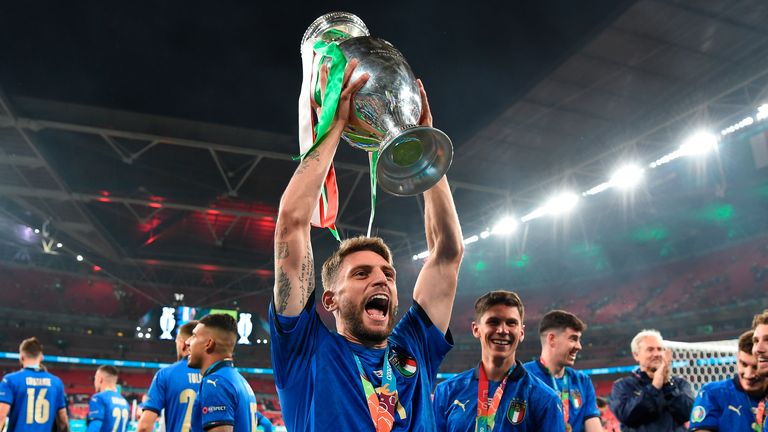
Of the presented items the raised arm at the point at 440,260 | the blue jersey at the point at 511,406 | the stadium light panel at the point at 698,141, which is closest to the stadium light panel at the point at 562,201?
the stadium light panel at the point at 698,141

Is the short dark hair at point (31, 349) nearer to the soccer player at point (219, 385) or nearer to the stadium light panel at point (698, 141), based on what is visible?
the soccer player at point (219, 385)

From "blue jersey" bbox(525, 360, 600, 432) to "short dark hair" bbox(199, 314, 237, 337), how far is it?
235 cm

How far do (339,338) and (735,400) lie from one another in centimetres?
337

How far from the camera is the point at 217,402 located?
401 centimetres

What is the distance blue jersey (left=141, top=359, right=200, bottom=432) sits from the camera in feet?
15.6

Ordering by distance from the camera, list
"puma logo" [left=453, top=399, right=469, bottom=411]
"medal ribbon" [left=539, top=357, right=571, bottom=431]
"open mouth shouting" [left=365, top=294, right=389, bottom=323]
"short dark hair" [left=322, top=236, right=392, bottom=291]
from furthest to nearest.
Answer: "medal ribbon" [left=539, top=357, right=571, bottom=431], "puma logo" [left=453, top=399, right=469, bottom=411], "short dark hair" [left=322, top=236, right=392, bottom=291], "open mouth shouting" [left=365, top=294, right=389, bottom=323]

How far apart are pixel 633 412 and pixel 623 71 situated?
19.1ft

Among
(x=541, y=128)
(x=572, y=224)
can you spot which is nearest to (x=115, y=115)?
(x=541, y=128)

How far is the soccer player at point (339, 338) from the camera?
1.98 meters

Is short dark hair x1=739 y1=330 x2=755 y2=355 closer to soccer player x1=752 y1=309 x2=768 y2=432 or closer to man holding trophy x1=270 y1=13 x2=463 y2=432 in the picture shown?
soccer player x1=752 y1=309 x2=768 y2=432

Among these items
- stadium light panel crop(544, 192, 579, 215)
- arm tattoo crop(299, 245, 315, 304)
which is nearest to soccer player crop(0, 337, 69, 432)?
arm tattoo crop(299, 245, 315, 304)

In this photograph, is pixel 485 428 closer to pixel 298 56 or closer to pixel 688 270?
pixel 298 56

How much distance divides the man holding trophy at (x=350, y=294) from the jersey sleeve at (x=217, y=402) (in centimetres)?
214

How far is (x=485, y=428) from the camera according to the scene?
323cm
